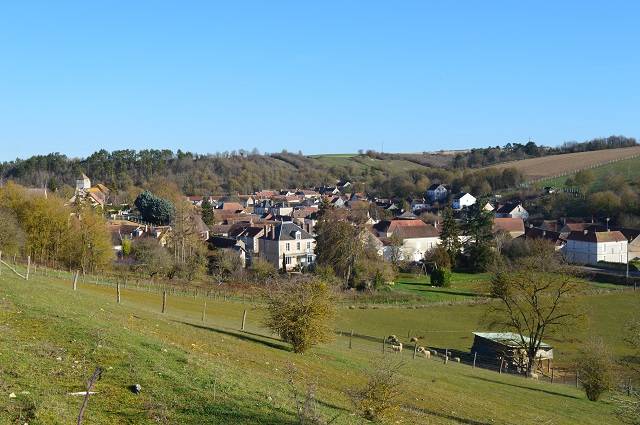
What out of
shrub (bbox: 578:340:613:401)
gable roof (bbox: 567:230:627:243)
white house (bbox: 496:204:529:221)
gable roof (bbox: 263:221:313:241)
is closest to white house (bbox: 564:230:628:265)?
gable roof (bbox: 567:230:627:243)

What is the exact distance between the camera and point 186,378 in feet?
39.1

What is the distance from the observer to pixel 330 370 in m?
19.7

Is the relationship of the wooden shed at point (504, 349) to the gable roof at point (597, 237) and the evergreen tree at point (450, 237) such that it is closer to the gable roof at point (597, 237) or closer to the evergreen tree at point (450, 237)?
the evergreen tree at point (450, 237)

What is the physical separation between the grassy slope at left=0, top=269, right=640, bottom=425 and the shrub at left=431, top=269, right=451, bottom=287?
116ft

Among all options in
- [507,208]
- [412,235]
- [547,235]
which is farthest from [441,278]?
[507,208]

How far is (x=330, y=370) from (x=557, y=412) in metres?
8.75

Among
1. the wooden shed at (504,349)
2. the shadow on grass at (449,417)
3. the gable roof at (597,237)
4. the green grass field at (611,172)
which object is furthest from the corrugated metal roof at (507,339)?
the green grass field at (611,172)

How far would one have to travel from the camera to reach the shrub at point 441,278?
6475cm

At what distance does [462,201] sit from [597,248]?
56.7 m

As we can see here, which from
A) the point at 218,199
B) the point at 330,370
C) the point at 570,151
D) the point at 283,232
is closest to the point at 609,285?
the point at 283,232

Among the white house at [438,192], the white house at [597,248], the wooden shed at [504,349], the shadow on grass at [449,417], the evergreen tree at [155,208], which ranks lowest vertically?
the wooden shed at [504,349]

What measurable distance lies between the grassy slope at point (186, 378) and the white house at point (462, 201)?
109m

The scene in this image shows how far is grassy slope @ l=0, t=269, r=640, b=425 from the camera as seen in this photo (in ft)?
32.0

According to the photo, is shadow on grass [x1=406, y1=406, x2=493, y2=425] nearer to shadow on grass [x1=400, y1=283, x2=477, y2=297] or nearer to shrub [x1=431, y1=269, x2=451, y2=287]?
shadow on grass [x1=400, y1=283, x2=477, y2=297]
